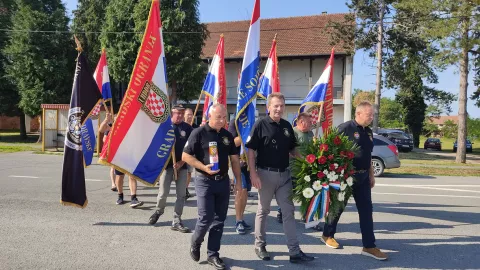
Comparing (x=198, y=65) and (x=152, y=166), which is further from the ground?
(x=198, y=65)

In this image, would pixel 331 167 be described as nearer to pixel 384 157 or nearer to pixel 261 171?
pixel 261 171

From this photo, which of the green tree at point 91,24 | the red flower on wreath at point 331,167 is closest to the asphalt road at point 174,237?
the red flower on wreath at point 331,167

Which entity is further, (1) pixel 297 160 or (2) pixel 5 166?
(2) pixel 5 166

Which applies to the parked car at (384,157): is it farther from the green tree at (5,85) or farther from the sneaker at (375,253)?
the green tree at (5,85)

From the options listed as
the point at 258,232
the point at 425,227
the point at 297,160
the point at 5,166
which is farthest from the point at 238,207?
the point at 5,166

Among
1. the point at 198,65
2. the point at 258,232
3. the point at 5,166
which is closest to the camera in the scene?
the point at 258,232

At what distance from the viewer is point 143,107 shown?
18.8 feet

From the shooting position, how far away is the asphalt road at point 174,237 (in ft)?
14.8

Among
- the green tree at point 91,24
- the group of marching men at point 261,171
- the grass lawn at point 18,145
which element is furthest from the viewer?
the green tree at point 91,24

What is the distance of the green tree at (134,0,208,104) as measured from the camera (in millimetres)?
22500

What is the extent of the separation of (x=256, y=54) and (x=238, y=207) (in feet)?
8.46

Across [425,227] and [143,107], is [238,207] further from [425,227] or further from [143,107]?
[425,227]

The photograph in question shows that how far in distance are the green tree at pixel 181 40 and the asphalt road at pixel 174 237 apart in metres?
15.2

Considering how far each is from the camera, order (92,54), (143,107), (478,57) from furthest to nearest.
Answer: (92,54)
(478,57)
(143,107)
